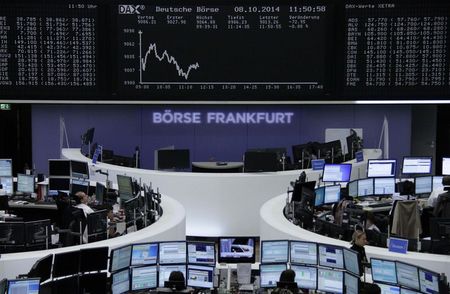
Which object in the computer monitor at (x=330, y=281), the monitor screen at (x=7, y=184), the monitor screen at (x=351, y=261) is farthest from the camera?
the monitor screen at (x=7, y=184)

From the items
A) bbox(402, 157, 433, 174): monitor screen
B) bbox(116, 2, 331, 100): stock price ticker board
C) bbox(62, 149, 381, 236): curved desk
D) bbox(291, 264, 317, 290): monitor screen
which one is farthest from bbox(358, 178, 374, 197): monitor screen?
bbox(291, 264, 317, 290): monitor screen

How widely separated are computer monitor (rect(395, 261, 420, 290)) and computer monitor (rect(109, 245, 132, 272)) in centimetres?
254

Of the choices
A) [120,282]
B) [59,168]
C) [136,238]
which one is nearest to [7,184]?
[59,168]

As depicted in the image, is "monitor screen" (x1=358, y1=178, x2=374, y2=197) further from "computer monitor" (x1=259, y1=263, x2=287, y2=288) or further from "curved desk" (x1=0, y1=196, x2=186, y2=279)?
"computer monitor" (x1=259, y1=263, x2=287, y2=288)

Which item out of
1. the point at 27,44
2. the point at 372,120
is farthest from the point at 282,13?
the point at 372,120

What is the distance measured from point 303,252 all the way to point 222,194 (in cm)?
472

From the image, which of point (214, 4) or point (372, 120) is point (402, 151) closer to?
point (372, 120)

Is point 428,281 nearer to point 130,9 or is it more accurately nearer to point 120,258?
point 120,258

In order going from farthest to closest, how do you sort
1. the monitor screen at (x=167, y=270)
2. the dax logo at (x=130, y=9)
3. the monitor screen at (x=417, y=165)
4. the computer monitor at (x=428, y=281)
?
1. the monitor screen at (x=417, y=165)
2. the dax logo at (x=130, y=9)
3. the monitor screen at (x=167, y=270)
4. the computer monitor at (x=428, y=281)

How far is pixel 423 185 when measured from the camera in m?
11.9

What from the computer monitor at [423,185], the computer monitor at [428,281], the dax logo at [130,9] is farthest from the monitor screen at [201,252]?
the computer monitor at [423,185]

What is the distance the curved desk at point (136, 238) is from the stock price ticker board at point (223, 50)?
5.82 feet

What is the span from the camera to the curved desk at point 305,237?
23.6 ft

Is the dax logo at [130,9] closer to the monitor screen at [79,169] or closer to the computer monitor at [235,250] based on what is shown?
the monitor screen at [79,169]
